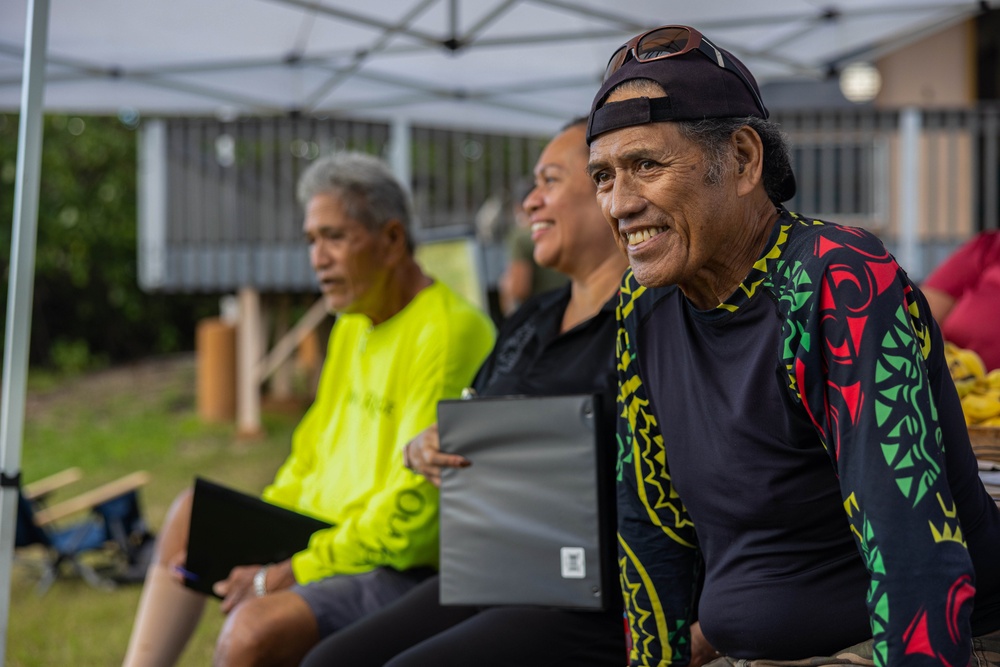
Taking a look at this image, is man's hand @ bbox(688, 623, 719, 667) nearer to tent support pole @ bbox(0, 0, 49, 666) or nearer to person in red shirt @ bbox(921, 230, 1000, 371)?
person in red shirt @ bbox(921, 230, 1000, 371)

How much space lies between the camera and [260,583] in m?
2.73

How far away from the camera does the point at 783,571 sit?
1.58 m

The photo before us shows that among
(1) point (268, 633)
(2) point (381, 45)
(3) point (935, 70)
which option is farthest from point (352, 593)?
(3) point (935, 70)

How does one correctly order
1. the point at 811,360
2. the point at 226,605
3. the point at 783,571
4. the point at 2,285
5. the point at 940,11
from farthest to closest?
1. the point at 2,285
2. the point at 940,11
3. the point at 226,605
4. the point at 783,571
5. the point at 811,360

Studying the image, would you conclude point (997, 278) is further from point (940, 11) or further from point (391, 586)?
point (940, 11)

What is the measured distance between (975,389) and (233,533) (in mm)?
1800

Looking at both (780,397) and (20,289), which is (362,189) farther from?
(780,397)

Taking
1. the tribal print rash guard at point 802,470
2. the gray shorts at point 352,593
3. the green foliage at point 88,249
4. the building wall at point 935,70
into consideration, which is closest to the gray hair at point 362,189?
the gray shorts at point 352,593

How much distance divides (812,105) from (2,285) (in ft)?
40.4

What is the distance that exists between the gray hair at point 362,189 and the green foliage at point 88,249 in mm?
14290

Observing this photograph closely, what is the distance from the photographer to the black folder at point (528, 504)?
216 cm

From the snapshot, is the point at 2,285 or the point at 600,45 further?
the point at 2,285

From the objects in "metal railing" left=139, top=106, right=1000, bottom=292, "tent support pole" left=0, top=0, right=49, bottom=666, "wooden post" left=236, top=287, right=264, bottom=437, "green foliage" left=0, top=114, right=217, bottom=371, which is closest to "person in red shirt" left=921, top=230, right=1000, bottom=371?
"tent support pole" left=0, top=0, right=49, bottom=666

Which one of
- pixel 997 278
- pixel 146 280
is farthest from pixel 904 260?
pixel 146 280
